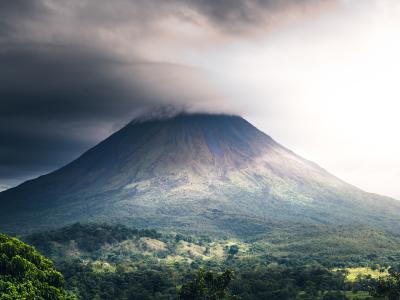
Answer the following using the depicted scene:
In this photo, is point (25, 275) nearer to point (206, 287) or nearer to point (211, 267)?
point (206, 287)

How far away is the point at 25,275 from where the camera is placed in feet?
219

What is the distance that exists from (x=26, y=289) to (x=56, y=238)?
127663 millimetres

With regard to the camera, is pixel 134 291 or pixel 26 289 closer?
pixel 26 289

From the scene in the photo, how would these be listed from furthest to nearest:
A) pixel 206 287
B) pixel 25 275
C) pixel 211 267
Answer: pixel 211 267 < pixel 206 287 < pixel 25 275

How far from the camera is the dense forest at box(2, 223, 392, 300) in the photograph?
10462 centimetres

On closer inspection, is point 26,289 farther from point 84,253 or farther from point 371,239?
point 371,239

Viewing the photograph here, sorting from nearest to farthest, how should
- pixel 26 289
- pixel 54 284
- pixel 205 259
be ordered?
pixel 26 289, pixel 54 284, pixel 205 259

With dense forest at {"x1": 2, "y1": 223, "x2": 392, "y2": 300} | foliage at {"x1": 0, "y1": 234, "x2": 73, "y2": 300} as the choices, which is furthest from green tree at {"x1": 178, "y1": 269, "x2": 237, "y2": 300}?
foliage at {"x1": 0, "y1": 234, "x2": 73, "y2": 300}

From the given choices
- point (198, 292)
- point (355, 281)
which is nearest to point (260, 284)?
point (355, 281)

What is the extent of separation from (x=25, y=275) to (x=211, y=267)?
305ft

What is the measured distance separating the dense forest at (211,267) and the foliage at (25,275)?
861 inches

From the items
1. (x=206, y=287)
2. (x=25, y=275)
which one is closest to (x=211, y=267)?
→ (x=206, y=287)

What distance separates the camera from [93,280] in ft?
416

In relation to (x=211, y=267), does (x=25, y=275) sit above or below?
above
